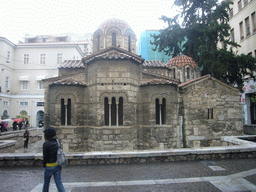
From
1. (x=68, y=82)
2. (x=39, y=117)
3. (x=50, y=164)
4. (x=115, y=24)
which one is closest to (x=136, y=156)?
(x=50, y=164)

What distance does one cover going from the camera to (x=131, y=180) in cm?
525

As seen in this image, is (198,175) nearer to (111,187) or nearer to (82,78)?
(111,187)

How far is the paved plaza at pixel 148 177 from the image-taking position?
188 inches

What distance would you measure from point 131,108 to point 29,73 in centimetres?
2266

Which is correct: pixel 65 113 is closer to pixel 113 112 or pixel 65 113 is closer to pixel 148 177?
pixel 113 112

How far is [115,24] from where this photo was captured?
14.3 meters

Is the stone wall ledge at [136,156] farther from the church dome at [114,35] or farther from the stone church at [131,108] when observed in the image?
the church dome at [114,35]

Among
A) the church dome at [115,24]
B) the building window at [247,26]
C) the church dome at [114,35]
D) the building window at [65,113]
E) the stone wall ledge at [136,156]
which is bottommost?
the stone wall ledge at [136,156]

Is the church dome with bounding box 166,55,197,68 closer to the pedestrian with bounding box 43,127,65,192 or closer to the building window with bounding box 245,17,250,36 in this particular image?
the building window with bounding box 245,17,250,36

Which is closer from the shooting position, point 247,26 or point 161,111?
point 161,111

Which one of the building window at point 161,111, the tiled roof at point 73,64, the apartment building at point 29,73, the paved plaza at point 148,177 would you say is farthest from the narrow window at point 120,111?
the apartment building at point 29,73

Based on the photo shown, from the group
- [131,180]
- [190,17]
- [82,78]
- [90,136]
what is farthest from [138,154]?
[190,17]

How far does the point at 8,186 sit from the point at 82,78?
7845mm

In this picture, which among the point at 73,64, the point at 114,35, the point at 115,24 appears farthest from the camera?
the point at 73,64
